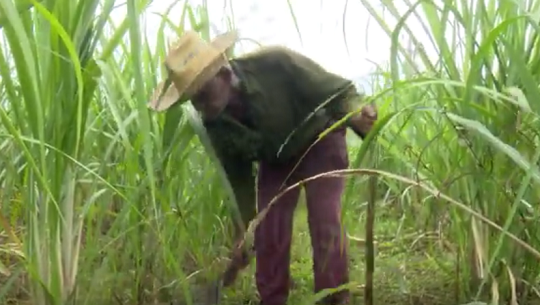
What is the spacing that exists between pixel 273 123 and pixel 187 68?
0.57ft

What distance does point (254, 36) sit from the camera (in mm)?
1164

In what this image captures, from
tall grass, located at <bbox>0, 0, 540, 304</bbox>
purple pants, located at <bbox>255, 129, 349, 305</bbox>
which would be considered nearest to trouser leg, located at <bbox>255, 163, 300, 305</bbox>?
purple pants, located at <bbox>255, 129, 349, 305</bbox>

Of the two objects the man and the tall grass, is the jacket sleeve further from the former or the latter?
the tall grass

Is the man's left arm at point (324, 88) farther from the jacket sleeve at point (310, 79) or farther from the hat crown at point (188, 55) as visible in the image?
the hat crown at point (188, 55)

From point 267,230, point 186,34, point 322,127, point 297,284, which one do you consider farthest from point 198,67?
point 297,284

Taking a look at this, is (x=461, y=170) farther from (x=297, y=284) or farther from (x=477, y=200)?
(x=297, y=284)

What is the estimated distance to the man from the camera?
37.5 inches

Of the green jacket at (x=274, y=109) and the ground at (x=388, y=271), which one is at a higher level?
the green jacket at (x=274, y=109)

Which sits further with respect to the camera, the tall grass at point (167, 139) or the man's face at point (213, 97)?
the man's face at point (213, 97)

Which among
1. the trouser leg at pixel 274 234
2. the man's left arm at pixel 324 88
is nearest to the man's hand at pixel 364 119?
the man's left arm at pixel 324 88

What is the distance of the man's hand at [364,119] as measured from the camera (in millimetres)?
923

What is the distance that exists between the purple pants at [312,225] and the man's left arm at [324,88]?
0.24 ft

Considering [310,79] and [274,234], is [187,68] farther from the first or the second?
[274,234]

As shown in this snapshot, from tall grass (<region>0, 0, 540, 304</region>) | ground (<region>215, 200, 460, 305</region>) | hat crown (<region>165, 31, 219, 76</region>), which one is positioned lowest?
ground (<region>215, 200, 460, 305</region>)
